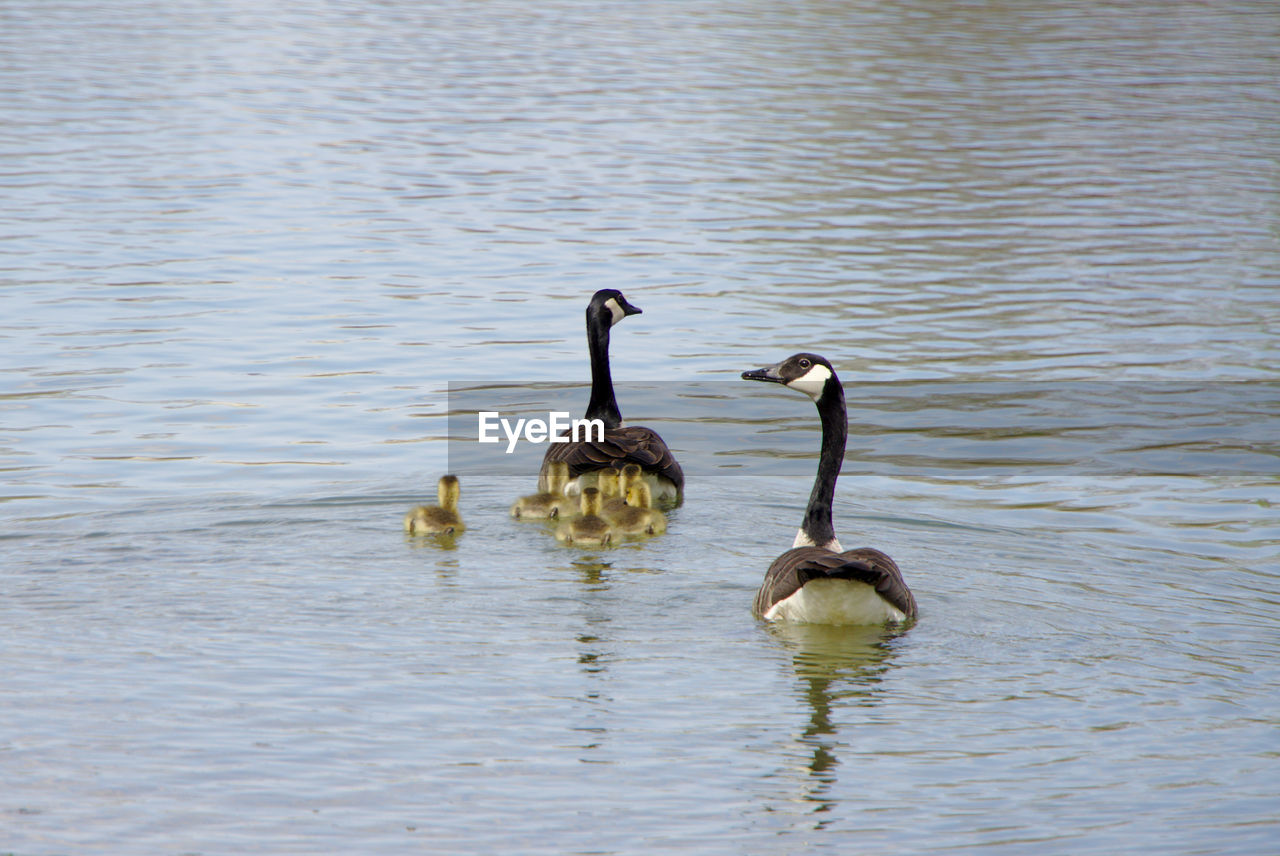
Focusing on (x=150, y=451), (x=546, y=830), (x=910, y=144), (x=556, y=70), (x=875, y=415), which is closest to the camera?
(x=546, y=830)

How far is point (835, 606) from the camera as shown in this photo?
9453 millimetres

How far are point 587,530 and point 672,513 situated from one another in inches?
46.1

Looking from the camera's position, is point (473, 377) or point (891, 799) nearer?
point (891, 799)

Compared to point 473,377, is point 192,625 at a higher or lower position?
lower

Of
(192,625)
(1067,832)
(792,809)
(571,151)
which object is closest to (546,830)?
(792,809)

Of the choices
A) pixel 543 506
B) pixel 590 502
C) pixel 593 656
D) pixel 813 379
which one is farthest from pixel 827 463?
pixel 593 656

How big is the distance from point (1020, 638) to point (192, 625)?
486cm

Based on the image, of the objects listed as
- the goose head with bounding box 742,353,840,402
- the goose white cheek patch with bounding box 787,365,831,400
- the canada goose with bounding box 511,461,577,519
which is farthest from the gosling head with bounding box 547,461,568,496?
the goose white cheek patch with bounding box 787,365,831,400

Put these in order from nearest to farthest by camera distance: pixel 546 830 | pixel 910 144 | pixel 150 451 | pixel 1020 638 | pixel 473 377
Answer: pixel 546 830 → pixel 1020 638 → pixel 150 451 → pixel 473 377 → pixel 910 144

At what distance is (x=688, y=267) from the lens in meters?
22.2

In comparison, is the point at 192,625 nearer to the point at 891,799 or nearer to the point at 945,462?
the point at 891,799

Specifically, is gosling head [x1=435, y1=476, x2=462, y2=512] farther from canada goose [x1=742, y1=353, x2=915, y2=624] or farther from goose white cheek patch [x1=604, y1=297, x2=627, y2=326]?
goose white cheek patch [x1=604, y1=297, x2=627, y2=326]

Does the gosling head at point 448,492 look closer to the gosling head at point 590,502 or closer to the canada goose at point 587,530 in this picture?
the canada goose at point 587,530

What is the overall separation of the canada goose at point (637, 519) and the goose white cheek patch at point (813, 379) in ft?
5.33
